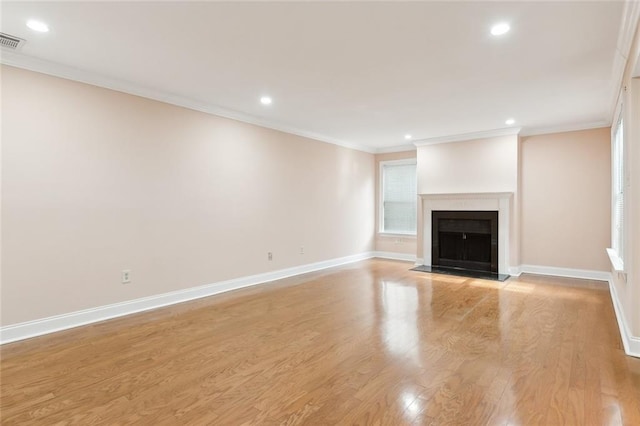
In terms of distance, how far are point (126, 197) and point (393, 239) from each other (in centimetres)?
545

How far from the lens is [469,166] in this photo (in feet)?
20.0

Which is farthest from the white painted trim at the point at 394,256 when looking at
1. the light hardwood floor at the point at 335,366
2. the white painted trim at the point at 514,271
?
the light hardwood floor at the point at 335,366

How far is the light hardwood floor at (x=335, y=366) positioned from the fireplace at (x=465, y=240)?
73.5 inches

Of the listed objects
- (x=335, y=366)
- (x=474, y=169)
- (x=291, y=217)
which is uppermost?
(x=474, y=169)

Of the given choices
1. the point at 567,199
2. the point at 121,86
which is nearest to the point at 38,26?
the point at 121,86

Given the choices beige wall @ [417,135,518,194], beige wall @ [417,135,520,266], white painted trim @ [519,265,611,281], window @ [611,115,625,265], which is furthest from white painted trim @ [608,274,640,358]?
beige wall @ [417,135,518,194]

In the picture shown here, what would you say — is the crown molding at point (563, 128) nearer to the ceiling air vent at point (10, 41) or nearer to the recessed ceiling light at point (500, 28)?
the recessed ceiling light at point (500, 28)

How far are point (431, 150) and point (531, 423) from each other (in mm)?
5487

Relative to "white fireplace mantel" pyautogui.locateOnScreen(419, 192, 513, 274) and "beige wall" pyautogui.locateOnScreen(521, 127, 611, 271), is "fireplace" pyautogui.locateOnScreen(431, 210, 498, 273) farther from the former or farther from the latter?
"beige wall" pyautogui.locateOnScreen(521, 127, 611, 271)

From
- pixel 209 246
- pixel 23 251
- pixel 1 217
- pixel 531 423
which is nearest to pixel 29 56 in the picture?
pixel 1 217

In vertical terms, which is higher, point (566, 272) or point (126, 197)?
point (126, 197)

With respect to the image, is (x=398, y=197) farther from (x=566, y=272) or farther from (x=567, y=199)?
(x=566, y=272)

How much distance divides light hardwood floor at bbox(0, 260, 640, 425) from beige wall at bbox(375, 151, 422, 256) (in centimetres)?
309

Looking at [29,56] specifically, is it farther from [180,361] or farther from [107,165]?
[180,361]
